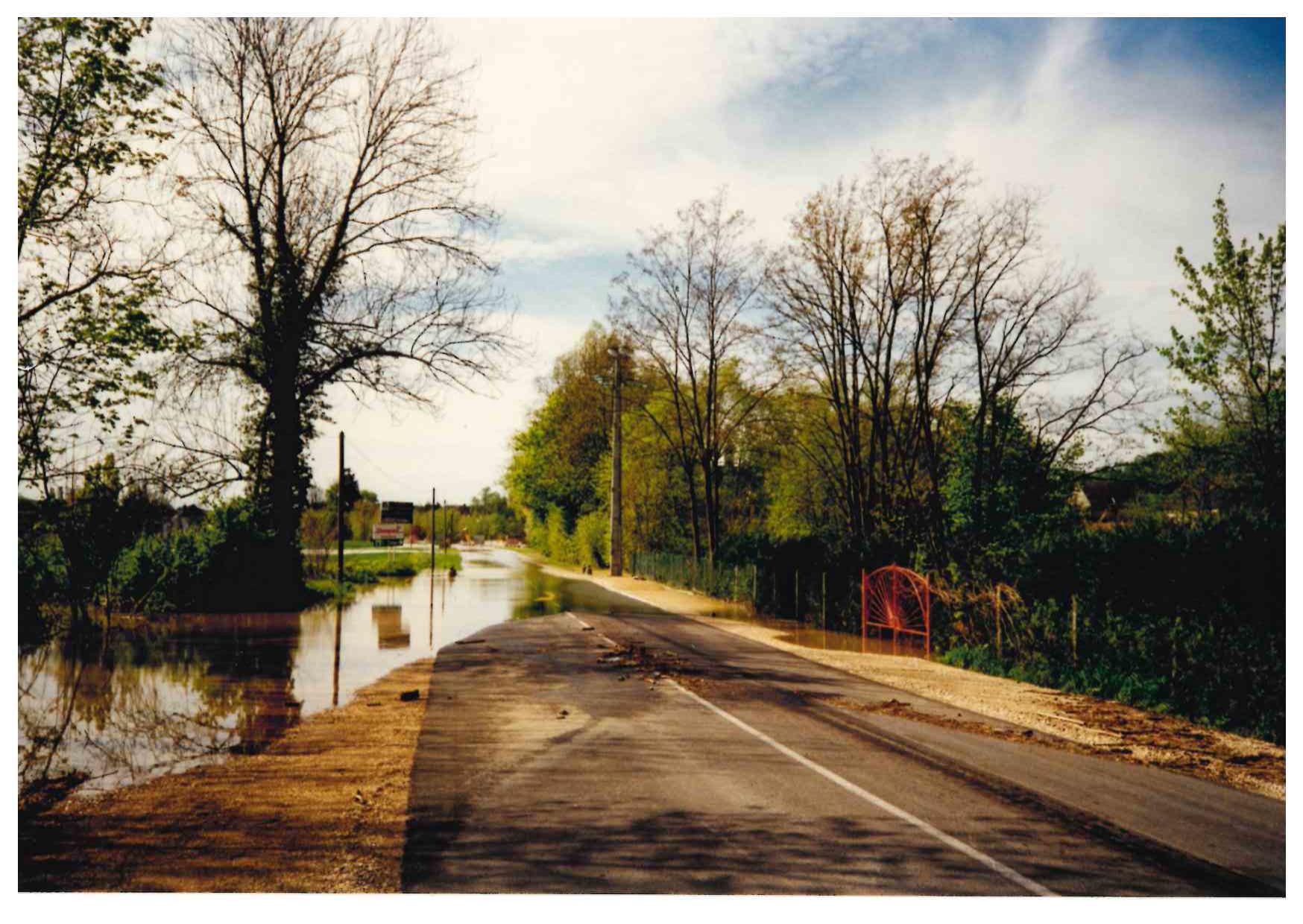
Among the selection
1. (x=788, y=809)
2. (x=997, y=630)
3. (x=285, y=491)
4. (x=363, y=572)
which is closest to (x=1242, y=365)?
(x=997, y=630)

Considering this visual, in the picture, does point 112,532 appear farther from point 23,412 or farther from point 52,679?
point 23,412

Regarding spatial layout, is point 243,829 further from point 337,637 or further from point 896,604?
point 896,604

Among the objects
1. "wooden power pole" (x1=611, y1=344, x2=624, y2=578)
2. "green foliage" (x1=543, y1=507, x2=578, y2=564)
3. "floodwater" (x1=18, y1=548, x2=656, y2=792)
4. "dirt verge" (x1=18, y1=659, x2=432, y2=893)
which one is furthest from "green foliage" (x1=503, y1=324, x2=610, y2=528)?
"dirt verge" (x1=18, y1=659, x2=432, y2=893)

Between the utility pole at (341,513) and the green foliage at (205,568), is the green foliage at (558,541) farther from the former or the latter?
the green foliage at (205,568)

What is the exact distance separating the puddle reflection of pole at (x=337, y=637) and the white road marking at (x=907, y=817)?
5.71m

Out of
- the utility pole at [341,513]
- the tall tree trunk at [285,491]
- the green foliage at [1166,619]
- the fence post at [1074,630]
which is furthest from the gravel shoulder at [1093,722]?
→ the utility pole at [341,513]

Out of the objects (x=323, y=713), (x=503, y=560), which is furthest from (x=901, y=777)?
(x=503, y=560)

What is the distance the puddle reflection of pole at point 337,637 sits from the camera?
12.5m

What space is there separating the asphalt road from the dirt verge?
333 millimetres

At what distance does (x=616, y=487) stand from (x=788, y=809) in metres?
34.3

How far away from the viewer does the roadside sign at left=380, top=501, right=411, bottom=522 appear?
2190 inches

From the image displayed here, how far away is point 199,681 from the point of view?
13430 millimetres

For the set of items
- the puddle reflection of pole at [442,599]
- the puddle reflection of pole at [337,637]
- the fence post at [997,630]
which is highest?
the fence post at [997,630]

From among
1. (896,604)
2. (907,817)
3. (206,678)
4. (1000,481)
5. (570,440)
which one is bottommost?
(206,678)
